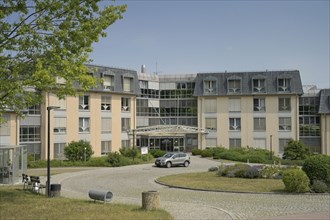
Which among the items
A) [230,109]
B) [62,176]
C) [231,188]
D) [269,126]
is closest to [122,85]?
[230,109]

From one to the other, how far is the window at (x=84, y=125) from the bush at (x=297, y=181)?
33.7 meters

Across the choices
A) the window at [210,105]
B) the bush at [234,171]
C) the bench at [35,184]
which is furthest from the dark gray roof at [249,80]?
the bench at [35,184]

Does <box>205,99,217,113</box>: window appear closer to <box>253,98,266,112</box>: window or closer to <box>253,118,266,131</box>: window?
<box>253,98,266,112</box>: window

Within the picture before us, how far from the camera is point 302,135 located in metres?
61.3

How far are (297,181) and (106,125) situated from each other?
35350 millimetres

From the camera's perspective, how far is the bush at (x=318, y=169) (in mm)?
22766

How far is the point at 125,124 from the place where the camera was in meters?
56.9

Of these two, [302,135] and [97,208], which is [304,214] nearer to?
[97,208]

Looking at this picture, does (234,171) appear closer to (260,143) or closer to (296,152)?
(296,152)

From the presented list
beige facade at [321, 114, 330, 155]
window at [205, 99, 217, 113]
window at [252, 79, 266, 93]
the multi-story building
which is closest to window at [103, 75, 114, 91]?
the multi-story building

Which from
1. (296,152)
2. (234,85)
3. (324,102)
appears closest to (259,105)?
(234,85)

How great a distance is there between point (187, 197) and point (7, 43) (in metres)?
10.9

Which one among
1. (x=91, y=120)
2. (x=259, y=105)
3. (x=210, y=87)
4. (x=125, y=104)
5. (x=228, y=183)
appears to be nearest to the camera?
(x=228, y=183)

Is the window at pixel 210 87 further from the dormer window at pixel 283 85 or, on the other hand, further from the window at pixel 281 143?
the window at pixel 281 143
